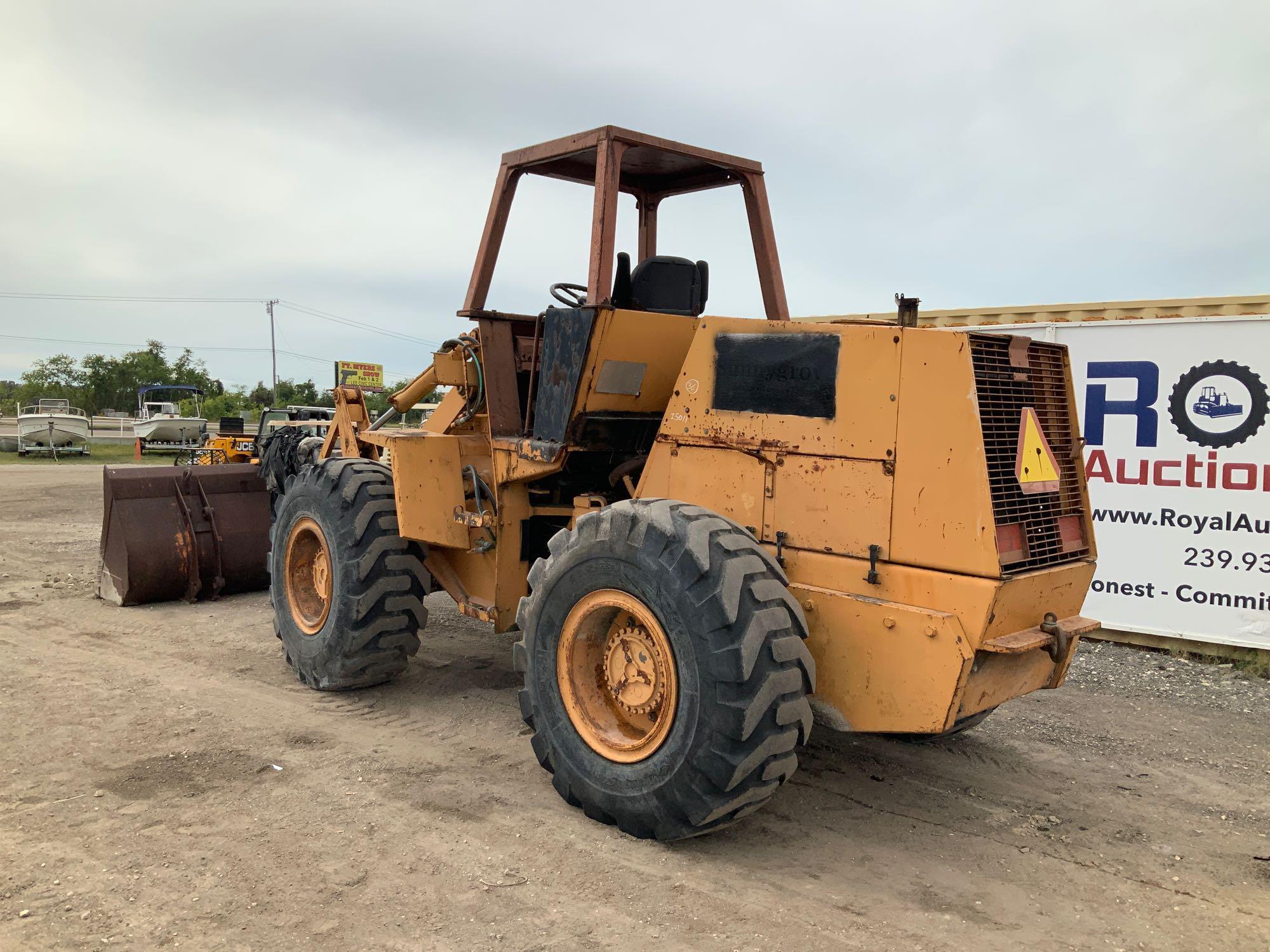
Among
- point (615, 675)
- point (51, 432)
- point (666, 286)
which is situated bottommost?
point (615, 675)

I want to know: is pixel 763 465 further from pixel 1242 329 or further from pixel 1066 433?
pixel 1242 329

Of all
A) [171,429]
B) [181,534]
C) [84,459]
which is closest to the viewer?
[181,534]

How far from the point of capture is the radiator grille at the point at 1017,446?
12.5 ft

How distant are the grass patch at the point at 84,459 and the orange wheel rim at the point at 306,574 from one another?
21.4 m

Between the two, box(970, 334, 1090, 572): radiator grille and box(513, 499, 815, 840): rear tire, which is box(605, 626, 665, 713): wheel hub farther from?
box(970, 334, 1090, 572): radiator grille

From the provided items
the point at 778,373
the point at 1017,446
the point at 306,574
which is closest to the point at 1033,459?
the point at 1017,446

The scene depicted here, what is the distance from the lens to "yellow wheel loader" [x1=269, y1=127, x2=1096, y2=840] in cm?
368

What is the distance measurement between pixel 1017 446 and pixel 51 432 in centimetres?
3112

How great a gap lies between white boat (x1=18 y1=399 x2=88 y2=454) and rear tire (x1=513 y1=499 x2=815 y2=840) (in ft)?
97.6

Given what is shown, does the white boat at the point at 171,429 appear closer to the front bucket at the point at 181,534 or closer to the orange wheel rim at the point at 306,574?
the front bucket at the point at 181,534

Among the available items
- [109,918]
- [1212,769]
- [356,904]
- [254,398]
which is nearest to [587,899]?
[356,904]

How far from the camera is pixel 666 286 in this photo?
5188 millimetres

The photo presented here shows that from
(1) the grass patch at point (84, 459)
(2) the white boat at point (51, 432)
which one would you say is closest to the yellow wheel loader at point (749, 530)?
(1) the grass patch at point (84, 459)

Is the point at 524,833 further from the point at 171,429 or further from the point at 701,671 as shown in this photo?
the point at 171,429
